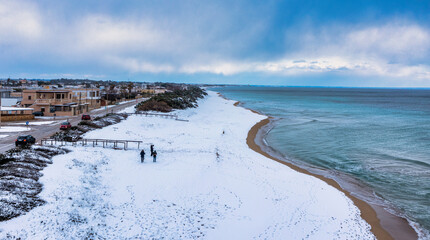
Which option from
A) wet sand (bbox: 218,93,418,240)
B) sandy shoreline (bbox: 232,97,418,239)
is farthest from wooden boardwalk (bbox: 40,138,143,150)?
sandy shoreline (bbox: 232,97,418,239)

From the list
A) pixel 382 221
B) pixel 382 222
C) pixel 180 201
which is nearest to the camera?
pixel 382 222

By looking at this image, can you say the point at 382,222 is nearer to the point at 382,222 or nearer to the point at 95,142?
the point at 382,222

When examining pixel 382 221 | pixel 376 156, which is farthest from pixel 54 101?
pixel 382 221

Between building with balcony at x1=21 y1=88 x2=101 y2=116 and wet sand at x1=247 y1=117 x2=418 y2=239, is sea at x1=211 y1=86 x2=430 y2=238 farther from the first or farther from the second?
building with balcony at x1=21 y1=88 x2=101 y2=116

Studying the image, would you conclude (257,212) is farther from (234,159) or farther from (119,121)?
(119,121)

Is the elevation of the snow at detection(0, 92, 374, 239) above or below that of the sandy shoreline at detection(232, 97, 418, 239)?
above

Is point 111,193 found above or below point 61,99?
below

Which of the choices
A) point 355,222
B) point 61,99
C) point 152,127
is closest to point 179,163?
point 355,222

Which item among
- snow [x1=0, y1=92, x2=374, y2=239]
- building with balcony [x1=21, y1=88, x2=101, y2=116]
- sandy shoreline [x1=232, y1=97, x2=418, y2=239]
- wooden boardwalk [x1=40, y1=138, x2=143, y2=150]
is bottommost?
sandy shoreline [x1=232, y1=97, x2=418, y2=239]
